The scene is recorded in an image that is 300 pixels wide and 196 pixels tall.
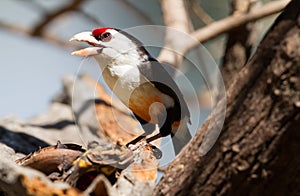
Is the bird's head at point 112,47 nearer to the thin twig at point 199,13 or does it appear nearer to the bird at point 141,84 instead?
the bird at point 141,84

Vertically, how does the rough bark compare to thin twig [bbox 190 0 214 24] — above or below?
below

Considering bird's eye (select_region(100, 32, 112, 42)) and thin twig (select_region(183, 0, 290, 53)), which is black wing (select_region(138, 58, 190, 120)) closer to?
bird's eye (select_region(100, 32, 112, 42))

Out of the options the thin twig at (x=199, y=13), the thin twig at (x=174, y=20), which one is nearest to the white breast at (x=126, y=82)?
the thin twig at (x=174, y=20)

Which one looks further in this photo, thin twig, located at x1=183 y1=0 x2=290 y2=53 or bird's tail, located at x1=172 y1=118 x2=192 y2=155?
thin twig, located at x1=183 y1=0 x2=290 y2=53

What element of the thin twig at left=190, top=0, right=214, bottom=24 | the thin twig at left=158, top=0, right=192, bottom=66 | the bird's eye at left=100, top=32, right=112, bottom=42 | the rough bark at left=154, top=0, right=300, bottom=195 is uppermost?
the thin twig at left=190, top=0, right=214, bottom=24

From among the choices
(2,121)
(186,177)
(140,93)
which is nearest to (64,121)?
(2,121)

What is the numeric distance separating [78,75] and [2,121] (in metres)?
0.79

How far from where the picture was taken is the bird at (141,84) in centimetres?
326

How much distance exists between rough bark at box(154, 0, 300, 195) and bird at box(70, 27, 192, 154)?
1107 mm

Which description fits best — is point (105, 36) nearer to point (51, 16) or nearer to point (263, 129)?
point (263, 129)

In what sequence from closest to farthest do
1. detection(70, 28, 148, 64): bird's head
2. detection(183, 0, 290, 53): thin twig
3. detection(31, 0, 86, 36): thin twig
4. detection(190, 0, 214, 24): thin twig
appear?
detection(70, 28, 148, 64): bird's head < detection(183, 0, 290, 53): thin twig < detection(31, 0, 86, 36): thin twig < detection(190, 0, 214, 24): thin twig

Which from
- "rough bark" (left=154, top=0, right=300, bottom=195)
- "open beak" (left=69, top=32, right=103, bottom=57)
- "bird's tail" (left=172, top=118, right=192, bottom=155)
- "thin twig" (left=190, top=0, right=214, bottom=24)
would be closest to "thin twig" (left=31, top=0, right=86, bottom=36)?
"thin twig" (left=190, top=0, right=214, bottom=24)

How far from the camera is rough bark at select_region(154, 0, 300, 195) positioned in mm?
1897

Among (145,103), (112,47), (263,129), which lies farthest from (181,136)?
(263,129)
